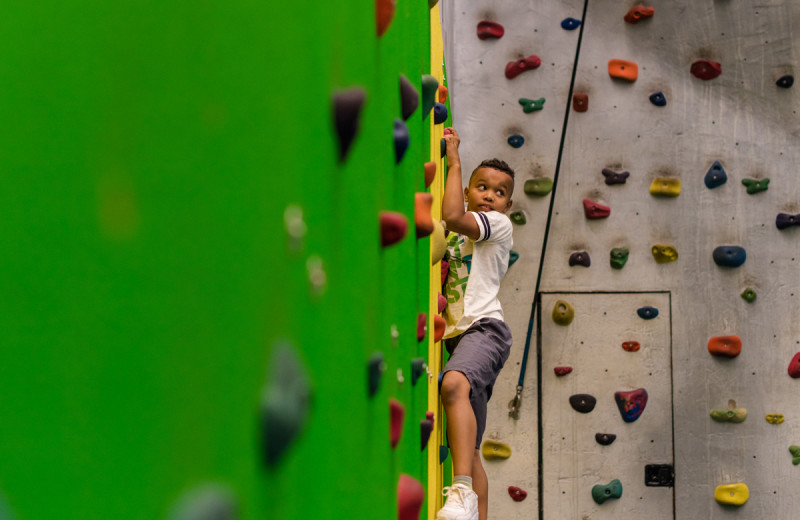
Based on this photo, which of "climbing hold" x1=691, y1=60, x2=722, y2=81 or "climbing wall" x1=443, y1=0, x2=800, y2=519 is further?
"climbing hold" x1=691, y1=60, x2=722, y2=81

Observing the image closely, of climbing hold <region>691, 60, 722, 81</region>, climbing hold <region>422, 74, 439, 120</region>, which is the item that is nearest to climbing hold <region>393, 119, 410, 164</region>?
climbing hold <region>422, 74, 439, 120</region>

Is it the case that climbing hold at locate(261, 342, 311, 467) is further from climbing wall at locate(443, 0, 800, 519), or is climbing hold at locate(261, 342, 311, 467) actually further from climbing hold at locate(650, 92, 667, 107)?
climbing hold at locate(650, 92, 667, 107)

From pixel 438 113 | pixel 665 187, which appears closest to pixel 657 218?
pixel 665 187

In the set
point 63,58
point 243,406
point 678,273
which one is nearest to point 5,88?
point 63,58

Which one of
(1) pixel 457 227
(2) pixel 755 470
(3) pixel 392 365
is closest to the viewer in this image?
(3) pixel 392 365

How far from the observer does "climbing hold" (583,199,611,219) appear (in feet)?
9.27

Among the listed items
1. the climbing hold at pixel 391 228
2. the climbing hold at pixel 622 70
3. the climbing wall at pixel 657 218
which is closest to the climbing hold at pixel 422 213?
the climbing hold at pixel 391 228

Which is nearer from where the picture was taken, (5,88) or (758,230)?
(5,88)

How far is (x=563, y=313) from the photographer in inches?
110

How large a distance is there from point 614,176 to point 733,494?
4.22 feet

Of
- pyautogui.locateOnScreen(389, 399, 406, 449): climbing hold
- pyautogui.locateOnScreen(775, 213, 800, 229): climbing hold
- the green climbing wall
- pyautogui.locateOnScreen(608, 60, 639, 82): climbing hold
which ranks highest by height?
pyautogui.locateOnScreen(608, 60, 639, 82): climbing hold

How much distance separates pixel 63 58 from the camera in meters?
0.21

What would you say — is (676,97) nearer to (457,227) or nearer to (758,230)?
(758,230)

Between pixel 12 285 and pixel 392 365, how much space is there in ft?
1.77
